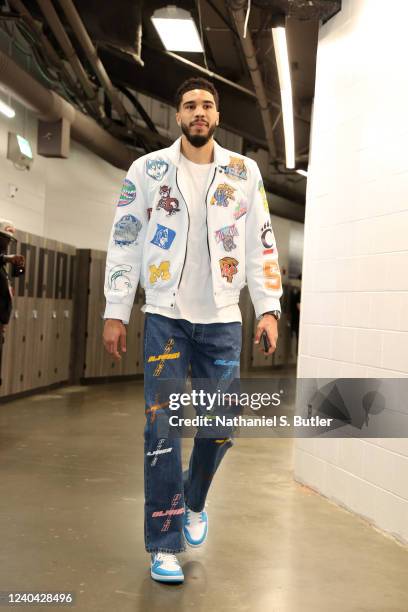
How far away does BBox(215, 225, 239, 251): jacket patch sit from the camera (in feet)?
8.40

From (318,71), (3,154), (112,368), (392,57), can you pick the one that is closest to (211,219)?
(392,57)

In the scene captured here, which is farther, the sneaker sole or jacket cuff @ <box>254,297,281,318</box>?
jacket cuff @ <box>254,297,281,318</box>

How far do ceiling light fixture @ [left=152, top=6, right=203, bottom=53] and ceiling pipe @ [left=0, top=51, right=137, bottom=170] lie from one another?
138 centimetres

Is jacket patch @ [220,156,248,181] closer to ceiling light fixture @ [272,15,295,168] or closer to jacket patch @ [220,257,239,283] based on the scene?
jacket patch @ [220,257,239,283]

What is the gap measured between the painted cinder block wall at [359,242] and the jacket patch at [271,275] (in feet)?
2.67

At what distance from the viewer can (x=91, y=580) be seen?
2.43 meters

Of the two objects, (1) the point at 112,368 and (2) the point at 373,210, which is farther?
(1) the point at 112,368

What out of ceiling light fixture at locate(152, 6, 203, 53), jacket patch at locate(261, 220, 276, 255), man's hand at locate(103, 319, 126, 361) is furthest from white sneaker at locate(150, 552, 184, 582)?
ceiling light fixture at locate(152, 6, 203, 53)

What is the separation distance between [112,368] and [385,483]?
7008 mm

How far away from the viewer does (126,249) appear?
2582mm

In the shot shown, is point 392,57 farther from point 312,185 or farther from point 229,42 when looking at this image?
point 229,42

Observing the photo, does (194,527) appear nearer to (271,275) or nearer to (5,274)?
(271,275)

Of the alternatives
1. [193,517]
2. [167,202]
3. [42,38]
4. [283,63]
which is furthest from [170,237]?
[42,38]

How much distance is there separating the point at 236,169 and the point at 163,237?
40 cm
